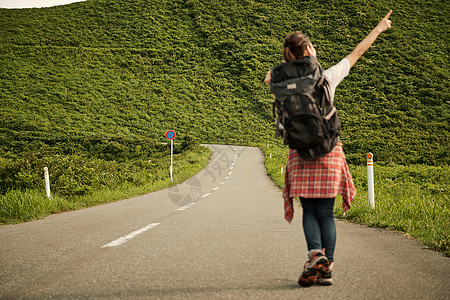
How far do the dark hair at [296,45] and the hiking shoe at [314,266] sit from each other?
157 cm

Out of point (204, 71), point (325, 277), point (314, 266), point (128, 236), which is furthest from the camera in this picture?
point (204, 71)

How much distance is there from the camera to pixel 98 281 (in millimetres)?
3137

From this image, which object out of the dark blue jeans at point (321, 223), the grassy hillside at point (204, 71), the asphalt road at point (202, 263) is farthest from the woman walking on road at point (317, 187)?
the grassy hillside at point (204, 71)

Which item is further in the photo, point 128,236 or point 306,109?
point 128,236

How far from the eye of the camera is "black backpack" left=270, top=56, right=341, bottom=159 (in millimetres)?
2832

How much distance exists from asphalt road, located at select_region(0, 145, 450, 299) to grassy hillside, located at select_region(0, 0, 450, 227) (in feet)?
66.7

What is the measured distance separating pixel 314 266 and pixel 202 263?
1321 mm

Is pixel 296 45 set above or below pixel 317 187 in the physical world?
above

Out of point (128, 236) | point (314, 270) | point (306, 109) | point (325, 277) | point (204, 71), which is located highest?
point (204, 71)

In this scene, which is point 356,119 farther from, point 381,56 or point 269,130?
point 381,56

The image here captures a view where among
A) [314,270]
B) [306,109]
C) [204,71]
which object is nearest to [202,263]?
[314,270]

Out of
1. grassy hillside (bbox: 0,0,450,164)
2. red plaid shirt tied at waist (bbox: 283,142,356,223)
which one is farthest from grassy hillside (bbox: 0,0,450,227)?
red plaid shirt tied at waist (bbox: 283,142,356,223)

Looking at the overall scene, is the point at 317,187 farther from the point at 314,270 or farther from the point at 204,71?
the point at 204,71

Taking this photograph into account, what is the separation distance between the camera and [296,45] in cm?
302
